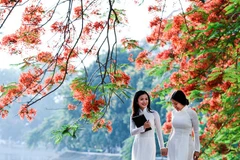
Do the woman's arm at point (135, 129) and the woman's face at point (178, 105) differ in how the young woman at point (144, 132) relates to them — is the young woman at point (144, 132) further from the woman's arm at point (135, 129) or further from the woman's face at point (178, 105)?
the woman's face at point (178, 105)

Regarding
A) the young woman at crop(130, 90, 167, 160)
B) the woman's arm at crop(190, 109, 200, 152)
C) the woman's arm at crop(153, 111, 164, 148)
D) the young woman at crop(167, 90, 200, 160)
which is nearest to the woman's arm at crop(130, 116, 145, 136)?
the young woman at crop(130, 90, 167, 160)

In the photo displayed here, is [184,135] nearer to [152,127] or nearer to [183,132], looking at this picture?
[183,132]

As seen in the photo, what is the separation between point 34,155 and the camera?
2119 inches

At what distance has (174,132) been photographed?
4.35 meters

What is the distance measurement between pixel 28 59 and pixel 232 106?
2.57 meters

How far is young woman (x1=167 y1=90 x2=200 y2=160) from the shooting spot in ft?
13.9

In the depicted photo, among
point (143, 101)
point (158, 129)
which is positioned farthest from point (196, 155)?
point (143, 101)

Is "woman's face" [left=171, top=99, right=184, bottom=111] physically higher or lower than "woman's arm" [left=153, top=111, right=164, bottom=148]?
higher

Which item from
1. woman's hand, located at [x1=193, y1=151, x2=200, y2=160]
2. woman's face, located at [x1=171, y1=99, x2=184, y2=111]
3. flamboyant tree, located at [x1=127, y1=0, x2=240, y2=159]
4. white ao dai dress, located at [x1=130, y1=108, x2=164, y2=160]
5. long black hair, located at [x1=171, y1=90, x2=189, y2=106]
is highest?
flamboyant tree, located at [x1=127, y1=0, x2=240, y2=159]

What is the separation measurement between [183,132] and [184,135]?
1.1 inches

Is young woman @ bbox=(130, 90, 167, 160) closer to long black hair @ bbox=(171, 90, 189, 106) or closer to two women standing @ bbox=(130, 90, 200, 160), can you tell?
two women standing @ bbox=(130, 90, 200, 160)

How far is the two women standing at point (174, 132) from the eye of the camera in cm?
424

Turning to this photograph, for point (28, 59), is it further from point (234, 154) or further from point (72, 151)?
point (72, 151)

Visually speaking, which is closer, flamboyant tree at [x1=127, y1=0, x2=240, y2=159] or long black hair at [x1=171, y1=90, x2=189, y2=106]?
long black hair at [x1=171, y1=90, x2=189, y2=106]
